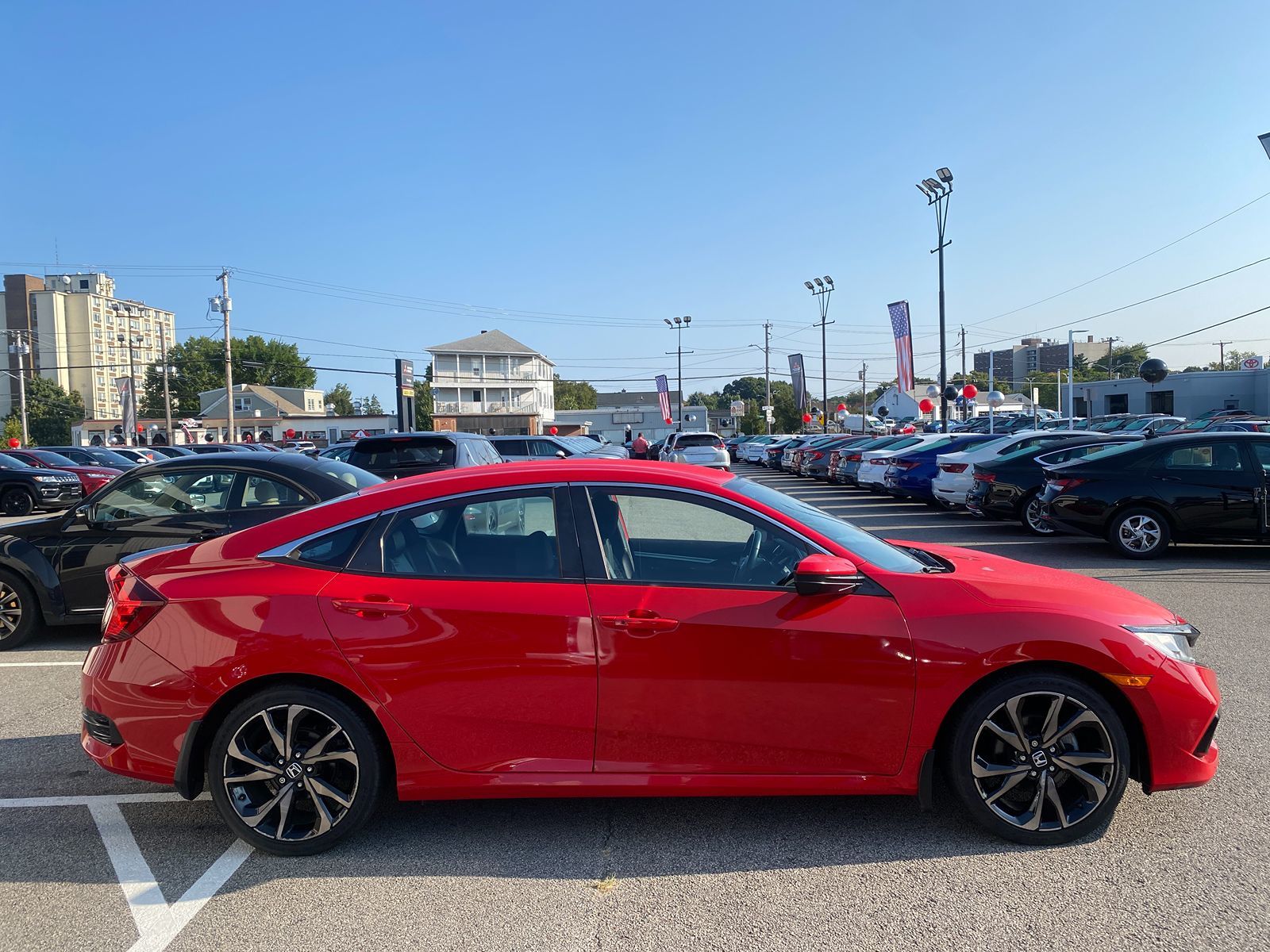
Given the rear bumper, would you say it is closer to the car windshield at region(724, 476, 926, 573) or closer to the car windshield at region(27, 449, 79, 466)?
the car windshield at region(724, 476, 926, 573)

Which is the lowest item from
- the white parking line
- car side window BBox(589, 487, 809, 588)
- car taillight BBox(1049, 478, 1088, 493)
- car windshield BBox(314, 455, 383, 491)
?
the white parking line

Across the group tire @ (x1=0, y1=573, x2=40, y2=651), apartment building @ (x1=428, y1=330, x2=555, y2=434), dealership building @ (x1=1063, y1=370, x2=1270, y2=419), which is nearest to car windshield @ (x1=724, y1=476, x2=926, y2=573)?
tire @ (x1=0, y1=573, x2=40, y2=651)

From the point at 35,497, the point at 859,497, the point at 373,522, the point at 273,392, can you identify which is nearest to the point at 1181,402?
the point at 859,497

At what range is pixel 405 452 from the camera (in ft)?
40.3

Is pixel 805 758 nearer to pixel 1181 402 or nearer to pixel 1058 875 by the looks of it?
pixel 1058 875

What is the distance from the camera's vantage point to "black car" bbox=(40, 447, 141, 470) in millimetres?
26052

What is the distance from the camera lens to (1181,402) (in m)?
58.3

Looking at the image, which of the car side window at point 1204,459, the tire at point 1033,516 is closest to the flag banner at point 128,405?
the tire at point 1033,516

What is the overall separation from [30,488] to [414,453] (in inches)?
556

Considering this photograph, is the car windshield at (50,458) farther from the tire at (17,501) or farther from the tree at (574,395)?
the tree at (574,395)

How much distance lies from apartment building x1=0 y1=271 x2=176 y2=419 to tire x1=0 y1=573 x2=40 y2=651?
121 meters

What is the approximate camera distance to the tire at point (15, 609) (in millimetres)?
7281

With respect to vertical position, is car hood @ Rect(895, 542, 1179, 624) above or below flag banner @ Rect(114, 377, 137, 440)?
below

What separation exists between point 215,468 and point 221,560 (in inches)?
160
